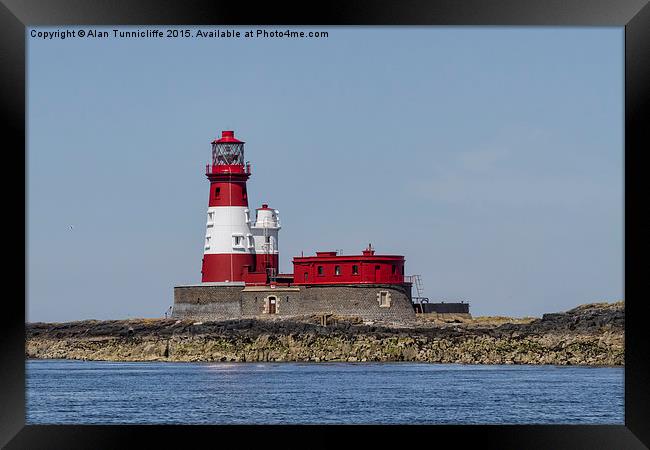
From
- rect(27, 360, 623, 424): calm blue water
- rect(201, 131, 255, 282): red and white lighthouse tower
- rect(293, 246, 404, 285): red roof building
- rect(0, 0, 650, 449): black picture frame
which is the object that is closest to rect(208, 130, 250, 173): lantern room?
rect(201, 131, 255, 282): red and white lighthouse tower

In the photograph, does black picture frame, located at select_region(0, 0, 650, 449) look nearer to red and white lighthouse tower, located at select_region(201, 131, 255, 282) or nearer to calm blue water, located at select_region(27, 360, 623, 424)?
calm blue water, located at select_region(27, 360, 623, 424)

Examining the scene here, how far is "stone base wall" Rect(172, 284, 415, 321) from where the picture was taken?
38.1 m

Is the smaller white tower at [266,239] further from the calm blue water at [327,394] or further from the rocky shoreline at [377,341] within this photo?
the calm blue water at [327,394]

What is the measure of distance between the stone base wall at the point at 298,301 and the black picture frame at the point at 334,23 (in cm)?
3029

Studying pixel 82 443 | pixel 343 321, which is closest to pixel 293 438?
pixel 82 443

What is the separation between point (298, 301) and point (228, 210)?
12.0ft

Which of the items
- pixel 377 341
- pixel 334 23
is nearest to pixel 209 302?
pixel 377 341

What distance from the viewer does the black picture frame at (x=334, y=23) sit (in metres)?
7.43

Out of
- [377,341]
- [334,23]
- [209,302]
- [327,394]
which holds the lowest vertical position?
[327,394]

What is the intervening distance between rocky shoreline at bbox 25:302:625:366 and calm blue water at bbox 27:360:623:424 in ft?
3.03

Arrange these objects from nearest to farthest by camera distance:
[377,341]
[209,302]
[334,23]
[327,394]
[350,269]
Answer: [334,23] → [327,394] → [377,341] → [350,269] → [209,302]

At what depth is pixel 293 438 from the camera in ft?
25.1

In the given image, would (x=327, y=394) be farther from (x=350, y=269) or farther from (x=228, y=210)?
(x=228, y=210)

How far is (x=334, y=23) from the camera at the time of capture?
760 centimetres
